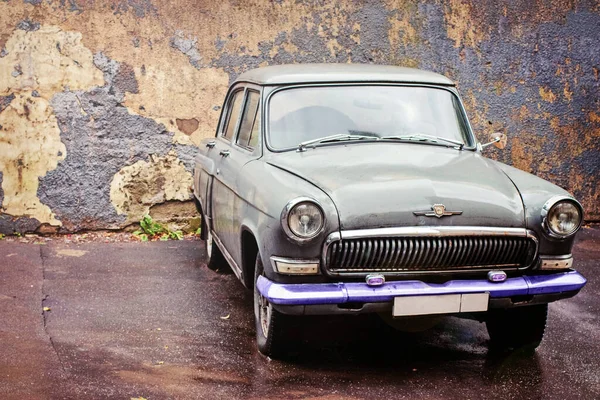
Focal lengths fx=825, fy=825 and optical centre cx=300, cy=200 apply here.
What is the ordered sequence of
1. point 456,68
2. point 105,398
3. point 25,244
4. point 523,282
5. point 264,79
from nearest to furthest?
point 105,398 → point 523,282 → point 264,79 → point 25,244 → point 456,68

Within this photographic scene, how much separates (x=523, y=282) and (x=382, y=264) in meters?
0.77

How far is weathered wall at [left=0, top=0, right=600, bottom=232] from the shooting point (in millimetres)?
7660

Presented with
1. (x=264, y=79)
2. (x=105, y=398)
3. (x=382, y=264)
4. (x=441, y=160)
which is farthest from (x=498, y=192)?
(x=105, y=398)

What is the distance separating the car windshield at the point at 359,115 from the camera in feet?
16.7

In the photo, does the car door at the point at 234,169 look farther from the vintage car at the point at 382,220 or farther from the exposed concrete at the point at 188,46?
the exposed concrete at the point at 188,46

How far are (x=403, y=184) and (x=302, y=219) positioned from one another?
0.59m

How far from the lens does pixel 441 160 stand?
4.82 m

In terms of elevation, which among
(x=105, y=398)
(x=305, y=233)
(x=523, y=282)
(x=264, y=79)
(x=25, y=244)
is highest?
(x=264, y=79)

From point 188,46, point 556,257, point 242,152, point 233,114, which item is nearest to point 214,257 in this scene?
point 233,114

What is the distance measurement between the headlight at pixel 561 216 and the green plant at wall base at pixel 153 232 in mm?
4500

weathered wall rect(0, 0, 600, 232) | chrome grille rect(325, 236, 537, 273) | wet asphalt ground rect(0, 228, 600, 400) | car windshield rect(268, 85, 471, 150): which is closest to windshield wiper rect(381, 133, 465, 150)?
car windshield rect(268, 85, 471, 150)

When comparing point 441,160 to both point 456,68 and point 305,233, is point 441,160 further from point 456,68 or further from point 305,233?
point 456,68

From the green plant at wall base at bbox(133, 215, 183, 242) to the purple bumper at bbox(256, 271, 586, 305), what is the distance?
12.8 ft

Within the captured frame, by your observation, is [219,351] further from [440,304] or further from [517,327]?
[517,327]
